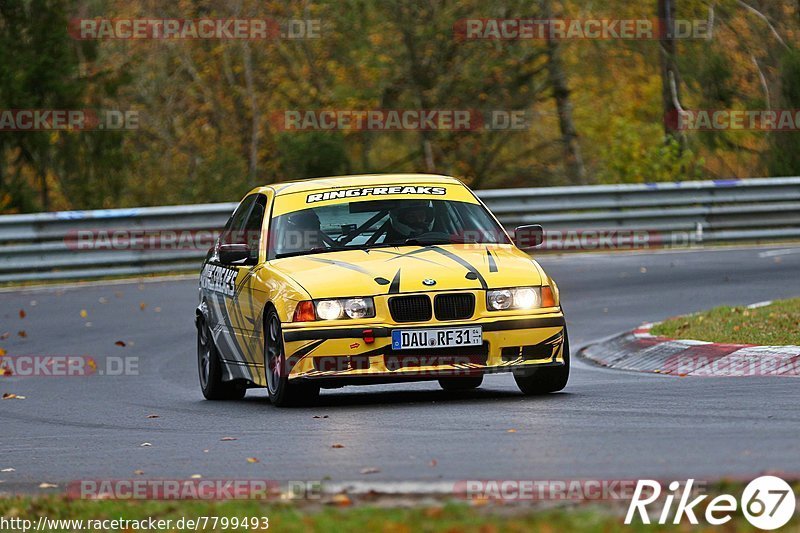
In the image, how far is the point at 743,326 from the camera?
46.1 ft

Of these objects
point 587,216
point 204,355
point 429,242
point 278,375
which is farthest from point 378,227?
point 587,216

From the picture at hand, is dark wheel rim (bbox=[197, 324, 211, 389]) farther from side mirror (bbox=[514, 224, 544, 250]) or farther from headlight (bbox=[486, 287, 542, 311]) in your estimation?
headlight (bbox=[486, 287, 542, 311])

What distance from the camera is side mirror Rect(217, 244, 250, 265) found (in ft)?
38.4

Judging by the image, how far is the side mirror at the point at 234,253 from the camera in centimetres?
1171

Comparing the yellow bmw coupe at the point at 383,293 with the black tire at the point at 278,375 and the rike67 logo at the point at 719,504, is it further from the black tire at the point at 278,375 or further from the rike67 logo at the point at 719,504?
the rike67 logo at the point at 719,504

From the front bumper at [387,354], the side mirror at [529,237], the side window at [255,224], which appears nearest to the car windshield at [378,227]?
the side mirror at [529,237]

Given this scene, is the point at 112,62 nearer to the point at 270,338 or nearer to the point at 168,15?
the point at 168,15

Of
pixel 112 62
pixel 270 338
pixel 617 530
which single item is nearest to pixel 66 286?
pixel 270 338

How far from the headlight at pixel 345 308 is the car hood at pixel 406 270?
4 cm

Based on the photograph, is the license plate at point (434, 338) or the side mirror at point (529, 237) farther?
the side mirror at point (529, 237)

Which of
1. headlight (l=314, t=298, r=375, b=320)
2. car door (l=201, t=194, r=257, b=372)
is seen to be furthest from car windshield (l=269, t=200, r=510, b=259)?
headlight (l=314, t=298, r=375, b=320)

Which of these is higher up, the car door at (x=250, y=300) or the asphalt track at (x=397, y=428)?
the car door at (x=250, y=300)

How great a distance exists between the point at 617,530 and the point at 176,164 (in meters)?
37.5

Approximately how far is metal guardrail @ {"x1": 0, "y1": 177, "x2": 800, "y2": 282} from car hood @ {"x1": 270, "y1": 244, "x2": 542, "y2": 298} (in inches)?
497
